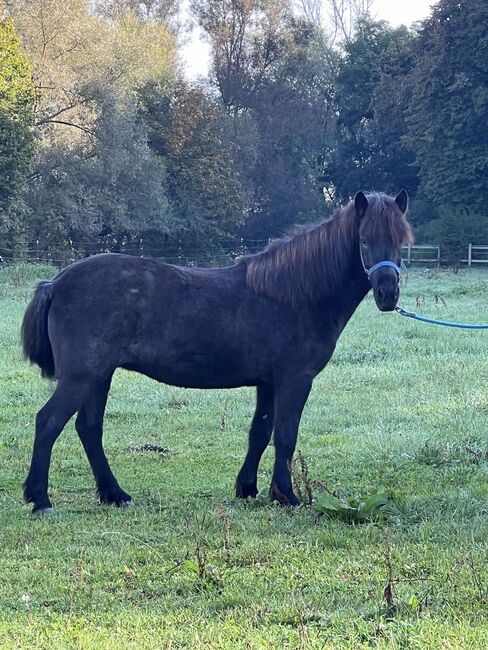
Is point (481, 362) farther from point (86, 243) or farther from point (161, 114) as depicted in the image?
point (161, 114)

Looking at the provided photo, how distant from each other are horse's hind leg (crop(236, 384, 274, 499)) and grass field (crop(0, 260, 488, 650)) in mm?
153

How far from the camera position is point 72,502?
6.26 metres

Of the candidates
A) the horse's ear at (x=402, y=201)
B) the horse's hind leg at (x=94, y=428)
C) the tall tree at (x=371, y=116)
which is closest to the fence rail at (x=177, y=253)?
the tall tree at (x=371, y=116)

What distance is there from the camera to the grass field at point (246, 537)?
150 inches

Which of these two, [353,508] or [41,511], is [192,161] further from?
[353,508]

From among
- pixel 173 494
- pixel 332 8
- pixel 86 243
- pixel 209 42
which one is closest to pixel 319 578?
pixel 173 494

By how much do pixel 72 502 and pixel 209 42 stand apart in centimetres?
4799

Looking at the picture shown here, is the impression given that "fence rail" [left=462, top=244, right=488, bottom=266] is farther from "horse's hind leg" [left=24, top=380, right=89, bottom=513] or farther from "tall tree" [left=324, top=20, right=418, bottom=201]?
"horse's hind leg" [left=24, top=380, right=89, bottom=513]

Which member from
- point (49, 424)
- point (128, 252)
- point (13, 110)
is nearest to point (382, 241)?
point (49, 424)

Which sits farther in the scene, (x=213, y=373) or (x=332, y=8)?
(x=332, y=8)

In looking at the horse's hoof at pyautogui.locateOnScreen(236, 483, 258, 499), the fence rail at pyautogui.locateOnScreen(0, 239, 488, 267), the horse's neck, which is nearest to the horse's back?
the horse's neck

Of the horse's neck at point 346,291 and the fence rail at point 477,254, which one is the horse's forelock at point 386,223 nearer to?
the horse's neck at point 346,291

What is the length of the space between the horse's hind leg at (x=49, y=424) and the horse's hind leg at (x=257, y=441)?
52.8 inches

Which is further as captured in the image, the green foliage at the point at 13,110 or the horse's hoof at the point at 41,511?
the green foliage at the point at 13,110
